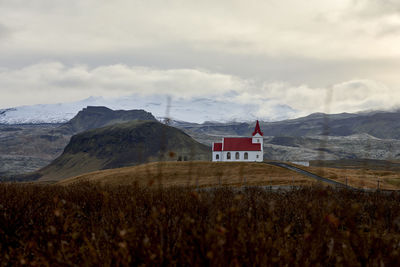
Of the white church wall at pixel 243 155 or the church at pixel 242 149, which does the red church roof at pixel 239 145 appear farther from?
the white church wall at pixel 243 155

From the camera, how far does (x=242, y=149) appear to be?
76062 mm

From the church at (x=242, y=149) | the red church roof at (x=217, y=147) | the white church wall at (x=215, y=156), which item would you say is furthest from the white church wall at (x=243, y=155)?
the red church roof at (x=217, y=147)

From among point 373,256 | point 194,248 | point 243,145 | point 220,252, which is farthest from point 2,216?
point 243,145

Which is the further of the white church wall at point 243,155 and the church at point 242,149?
the church at point 242,149

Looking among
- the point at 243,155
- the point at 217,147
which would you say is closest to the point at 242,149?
the point at 243,155

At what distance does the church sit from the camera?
75.7m

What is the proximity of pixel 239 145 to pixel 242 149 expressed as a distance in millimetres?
1245

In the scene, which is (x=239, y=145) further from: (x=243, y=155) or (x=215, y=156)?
(x=215, y=156)

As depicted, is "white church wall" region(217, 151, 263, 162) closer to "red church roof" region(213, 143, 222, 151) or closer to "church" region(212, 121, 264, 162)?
"church" region(212, 121, 264, 162)

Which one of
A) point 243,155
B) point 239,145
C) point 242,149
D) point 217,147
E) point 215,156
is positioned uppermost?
point 239,145

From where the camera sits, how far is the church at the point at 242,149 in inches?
2980

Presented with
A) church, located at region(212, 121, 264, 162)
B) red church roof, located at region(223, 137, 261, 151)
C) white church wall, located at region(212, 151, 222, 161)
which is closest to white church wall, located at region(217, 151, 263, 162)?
church, located at region(212, 121, 264, 162)

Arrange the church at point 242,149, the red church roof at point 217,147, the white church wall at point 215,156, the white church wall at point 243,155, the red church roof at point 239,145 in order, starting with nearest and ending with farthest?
the white church wall at point 243,155
the church at point 242,149
the red church roof at point 239,145
the white church wall at point 215,156
the red church roof at point 217,147

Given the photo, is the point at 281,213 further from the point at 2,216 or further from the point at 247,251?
the point at 2,216
